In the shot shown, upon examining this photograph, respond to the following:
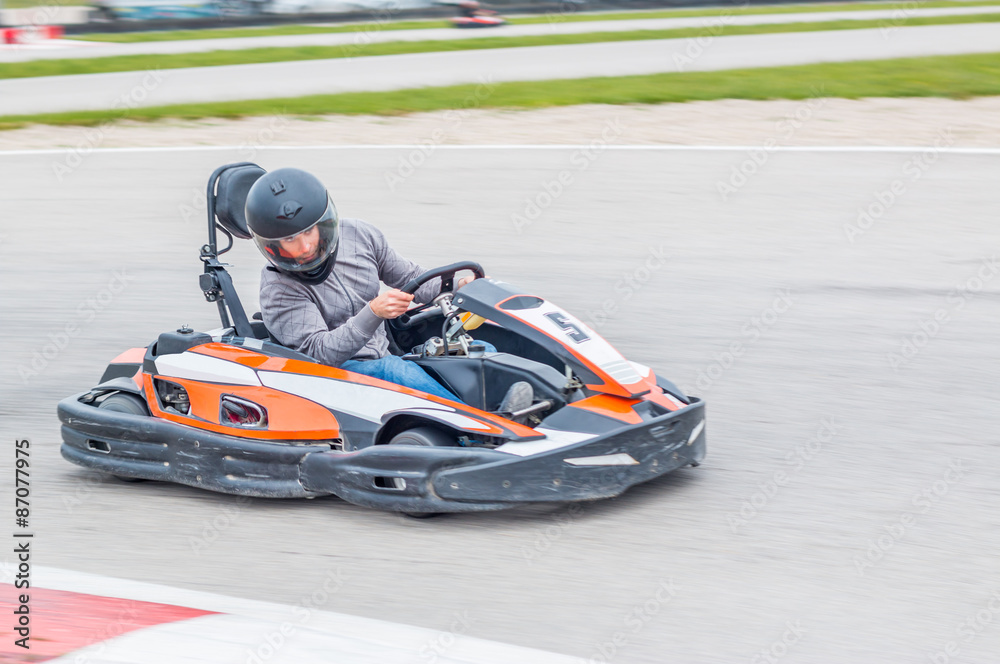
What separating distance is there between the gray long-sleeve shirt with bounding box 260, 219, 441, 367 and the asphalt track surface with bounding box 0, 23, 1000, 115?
9.56 meters

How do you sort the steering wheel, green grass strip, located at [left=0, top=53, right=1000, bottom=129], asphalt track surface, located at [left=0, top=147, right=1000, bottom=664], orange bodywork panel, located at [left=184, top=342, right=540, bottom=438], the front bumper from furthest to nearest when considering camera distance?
green grass strip, located at [left=0, top=53, right=1000, bottom=129], the steering wheel, orange bodywork panel, located at [left=184, top=342, right=540, bottom=438], the front bumper, asphalt track surface, located at [left=0, top=147, right=1000, bottom=664]

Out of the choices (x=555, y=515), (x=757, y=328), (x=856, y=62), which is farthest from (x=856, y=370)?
(x=856, y=62)

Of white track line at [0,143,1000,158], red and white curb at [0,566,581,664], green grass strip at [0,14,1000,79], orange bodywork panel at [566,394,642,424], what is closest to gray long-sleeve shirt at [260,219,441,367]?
orange bodywork panel at [566,394,642,424]

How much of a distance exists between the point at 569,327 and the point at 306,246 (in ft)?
3.23

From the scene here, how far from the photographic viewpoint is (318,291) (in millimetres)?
4344

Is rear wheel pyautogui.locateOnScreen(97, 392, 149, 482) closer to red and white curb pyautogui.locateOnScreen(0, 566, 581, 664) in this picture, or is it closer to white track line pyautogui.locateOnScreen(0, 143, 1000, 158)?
red and white curb pyautogui.locateOnScreen(0, 566, 581, 664)

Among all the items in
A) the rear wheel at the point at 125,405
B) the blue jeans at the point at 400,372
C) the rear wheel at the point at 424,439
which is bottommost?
the rear wheel at the point at 125,405

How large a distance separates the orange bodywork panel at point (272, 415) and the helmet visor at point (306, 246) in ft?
1.52

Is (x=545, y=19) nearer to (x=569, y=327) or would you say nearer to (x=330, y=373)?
(x=569, y=327)

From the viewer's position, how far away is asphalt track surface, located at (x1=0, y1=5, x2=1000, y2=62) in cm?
1928

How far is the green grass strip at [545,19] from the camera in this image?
21.8 meters

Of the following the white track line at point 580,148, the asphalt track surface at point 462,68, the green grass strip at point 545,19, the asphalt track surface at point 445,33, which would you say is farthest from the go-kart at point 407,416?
the green grass strip at point 545,19

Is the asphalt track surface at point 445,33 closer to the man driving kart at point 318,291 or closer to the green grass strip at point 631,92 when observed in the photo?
the green grass strip at point 631,92

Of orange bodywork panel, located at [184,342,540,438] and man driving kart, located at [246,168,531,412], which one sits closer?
orange bodywork panel, located at [184,342,540,438]
